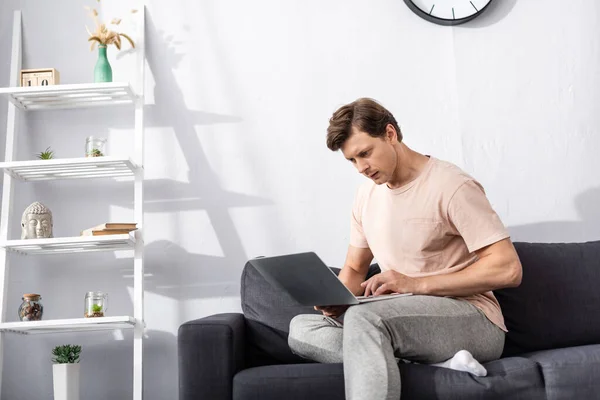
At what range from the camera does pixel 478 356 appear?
2.05 metres

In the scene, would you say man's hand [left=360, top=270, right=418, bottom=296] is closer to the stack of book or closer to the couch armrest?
the couch armrest

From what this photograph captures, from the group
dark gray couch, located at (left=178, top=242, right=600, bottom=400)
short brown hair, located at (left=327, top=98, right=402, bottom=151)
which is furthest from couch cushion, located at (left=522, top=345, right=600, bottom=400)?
short brown hair, located at (left=327, top=98, right=402, bottom=151)

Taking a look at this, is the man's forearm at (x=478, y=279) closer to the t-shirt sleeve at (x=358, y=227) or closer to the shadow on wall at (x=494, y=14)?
the t-shirt sleeve at (x=358, y=227)

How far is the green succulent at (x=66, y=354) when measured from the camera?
9.19 ft

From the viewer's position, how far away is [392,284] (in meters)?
2.06

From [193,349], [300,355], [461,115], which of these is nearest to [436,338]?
[300,355]

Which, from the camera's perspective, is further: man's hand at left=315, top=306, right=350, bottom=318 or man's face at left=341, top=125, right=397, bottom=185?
man's face at left=341, top=125, right=397, bottom=185

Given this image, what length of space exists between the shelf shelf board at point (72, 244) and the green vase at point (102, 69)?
2.00ft

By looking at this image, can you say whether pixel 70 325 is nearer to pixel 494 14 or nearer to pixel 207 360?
pixel 207 360

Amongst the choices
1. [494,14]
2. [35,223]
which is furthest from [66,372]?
[494,14]

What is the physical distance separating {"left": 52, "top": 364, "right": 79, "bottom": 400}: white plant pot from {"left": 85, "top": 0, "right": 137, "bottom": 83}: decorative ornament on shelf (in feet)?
3.54

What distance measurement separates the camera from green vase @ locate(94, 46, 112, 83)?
297 centimetres

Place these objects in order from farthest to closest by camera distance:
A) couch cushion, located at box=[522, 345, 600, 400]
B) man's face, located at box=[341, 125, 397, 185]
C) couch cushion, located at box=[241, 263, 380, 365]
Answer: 1. couch cushion, located at box=[241, 263, 380, 365]
2. man's face, located at box=[341, 125, 397, 185]
3. couch cushion, located at box=[522, 345, 600, 400]

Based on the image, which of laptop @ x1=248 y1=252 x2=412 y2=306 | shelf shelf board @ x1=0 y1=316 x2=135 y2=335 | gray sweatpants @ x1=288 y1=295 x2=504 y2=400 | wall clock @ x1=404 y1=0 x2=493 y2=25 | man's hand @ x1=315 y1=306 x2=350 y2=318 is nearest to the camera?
gray sweatpants @ x1=288 y1=295 x2=504 y2=400
